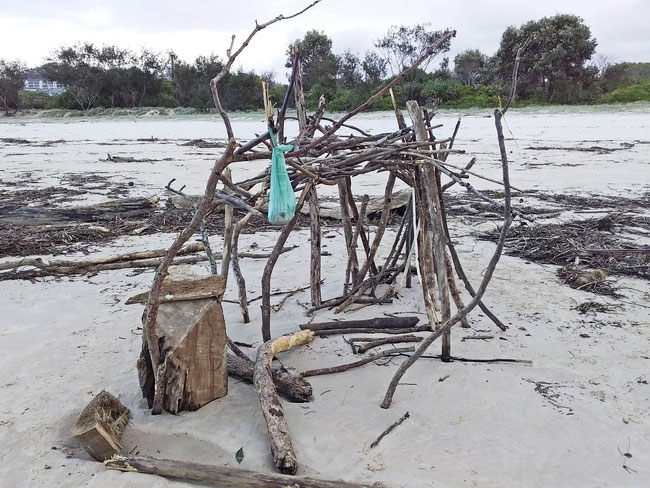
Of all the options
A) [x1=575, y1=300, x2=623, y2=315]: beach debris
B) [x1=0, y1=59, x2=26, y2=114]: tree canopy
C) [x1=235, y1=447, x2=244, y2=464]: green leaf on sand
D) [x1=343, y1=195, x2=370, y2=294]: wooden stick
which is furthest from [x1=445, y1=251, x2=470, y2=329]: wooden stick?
[x1=0, y1=59, x2=26, y2=114]: tree canopy

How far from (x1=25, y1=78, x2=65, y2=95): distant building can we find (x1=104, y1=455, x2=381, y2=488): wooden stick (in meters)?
43.4

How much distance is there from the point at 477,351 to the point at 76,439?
2.15m

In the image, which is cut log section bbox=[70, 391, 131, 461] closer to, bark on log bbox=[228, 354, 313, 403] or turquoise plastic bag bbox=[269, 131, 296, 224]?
bark on log bbox=[228, 354, 313, 403]

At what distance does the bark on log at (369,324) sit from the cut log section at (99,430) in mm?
1334

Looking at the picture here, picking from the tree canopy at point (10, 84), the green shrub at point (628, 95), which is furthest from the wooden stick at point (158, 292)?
the tree canopy at point (10, 84)

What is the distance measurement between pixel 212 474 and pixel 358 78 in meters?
31.8

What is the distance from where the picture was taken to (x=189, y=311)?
2535 mm

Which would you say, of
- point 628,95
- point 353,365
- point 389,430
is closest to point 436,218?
point 353,365

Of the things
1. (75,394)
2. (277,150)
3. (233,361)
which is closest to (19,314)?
(75,394)

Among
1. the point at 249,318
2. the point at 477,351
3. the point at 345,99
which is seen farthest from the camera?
the point at 345,99

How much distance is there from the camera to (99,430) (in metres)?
2.15

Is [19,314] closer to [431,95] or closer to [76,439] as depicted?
[76,439]

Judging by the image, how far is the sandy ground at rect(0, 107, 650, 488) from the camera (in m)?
2.19

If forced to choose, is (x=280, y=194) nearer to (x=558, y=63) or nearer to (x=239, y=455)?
(x=239, y=455)
